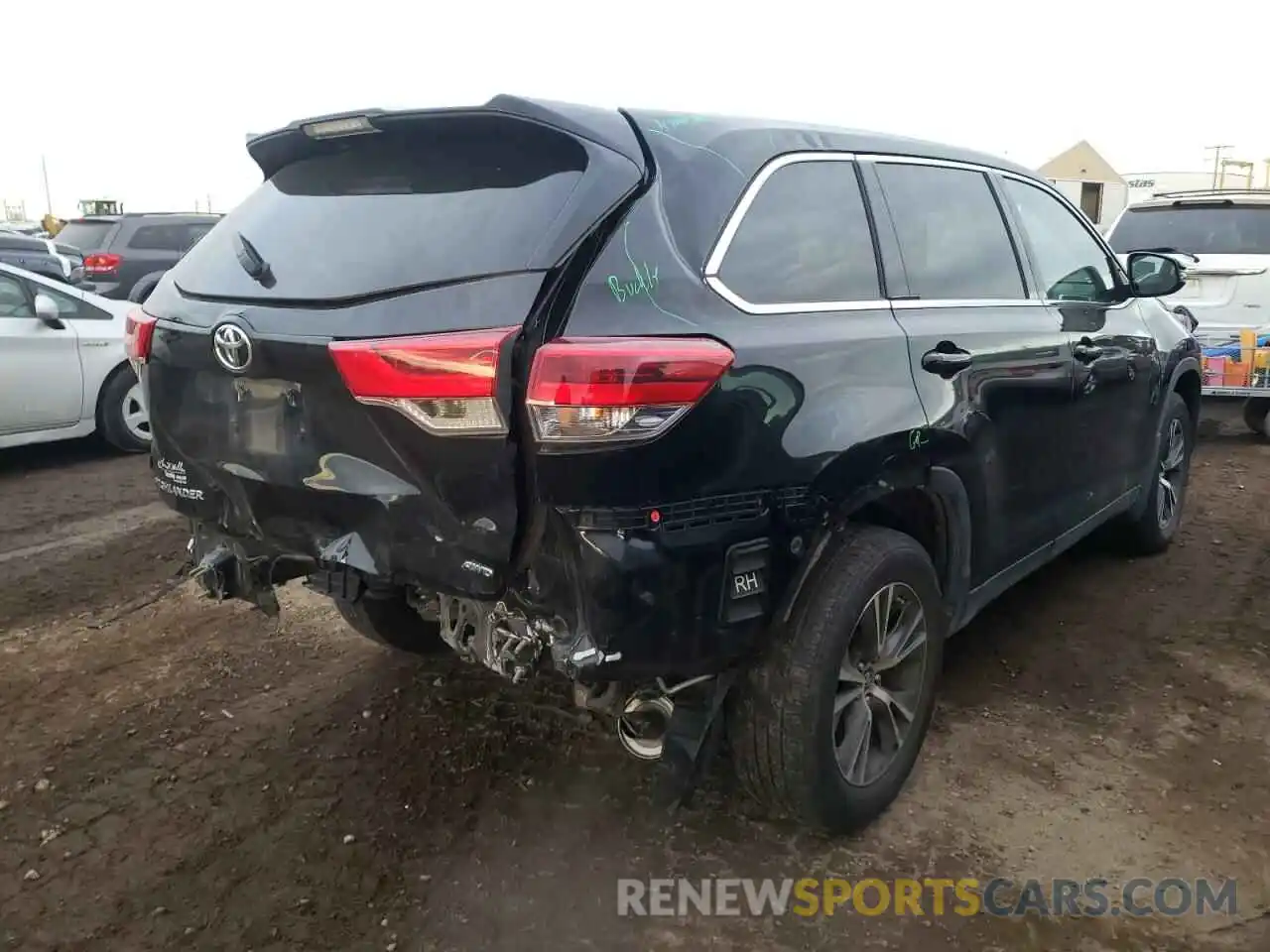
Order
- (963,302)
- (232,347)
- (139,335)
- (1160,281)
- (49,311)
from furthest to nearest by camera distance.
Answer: (49,311)
(1160,281)
(963,302)
(139,335)
(232,347)

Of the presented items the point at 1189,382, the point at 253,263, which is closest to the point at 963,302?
the point at 253,263

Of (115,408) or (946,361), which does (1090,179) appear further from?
(946,361)

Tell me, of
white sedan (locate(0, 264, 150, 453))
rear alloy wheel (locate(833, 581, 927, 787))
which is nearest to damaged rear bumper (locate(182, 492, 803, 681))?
rear alloy wheel (locate(833, 581, 927, 787))

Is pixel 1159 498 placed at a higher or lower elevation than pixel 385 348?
lower

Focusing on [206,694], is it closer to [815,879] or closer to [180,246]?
[815,879]

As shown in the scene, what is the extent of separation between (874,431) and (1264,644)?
8.30 ft

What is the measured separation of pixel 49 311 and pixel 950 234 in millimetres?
6038

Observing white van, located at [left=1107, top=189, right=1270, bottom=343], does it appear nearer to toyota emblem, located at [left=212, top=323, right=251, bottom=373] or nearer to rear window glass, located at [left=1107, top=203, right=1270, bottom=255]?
rear window glass, located at [left=1107, top=203, right=1270, bottom=255]

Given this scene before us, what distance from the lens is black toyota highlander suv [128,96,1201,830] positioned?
7.11 feet

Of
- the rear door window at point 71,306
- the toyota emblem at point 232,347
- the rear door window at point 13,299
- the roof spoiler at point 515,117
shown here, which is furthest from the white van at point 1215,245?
the rear door window at point 13,299

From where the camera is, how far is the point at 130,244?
535 inches

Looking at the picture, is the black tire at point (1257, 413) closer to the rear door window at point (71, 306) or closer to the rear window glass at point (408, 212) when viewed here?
the rear window glass at point (408, 212)

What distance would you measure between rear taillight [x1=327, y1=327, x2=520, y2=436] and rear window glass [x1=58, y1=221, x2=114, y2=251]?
13.4 meters

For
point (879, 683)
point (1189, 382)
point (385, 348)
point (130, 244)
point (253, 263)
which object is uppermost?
point (253, 263)
